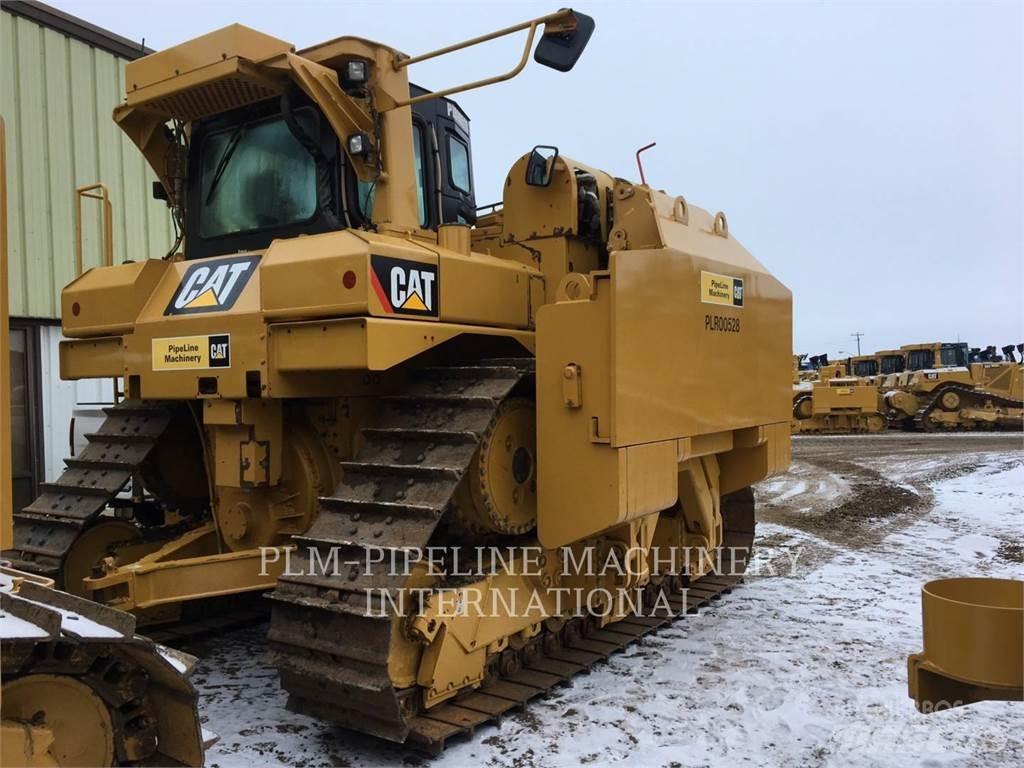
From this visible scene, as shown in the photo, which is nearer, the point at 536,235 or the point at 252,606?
the point at 536,235

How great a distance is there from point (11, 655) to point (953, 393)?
28.8m

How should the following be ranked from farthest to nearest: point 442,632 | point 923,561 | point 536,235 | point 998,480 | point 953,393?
point 953,393 < point 998,480 < point 923,561 < point 536,235 < point 442,632

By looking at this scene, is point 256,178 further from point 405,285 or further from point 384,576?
point 384,576

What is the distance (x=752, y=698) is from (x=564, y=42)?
3.34 metres

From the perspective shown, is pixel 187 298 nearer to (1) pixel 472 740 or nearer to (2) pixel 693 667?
(1) pixel 472 740

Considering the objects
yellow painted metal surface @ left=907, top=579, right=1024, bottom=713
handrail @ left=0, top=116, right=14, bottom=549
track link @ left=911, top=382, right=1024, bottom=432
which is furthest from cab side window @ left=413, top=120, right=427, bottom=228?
track link @ left=911, top=382, right=1024, bottom=432

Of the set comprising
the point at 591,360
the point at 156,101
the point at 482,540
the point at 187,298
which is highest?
the point at 156,101

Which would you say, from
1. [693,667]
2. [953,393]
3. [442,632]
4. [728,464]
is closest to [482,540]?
[442,632]

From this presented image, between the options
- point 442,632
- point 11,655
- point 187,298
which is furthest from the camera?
point 187,298

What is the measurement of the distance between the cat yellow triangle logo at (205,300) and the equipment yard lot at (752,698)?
6.58ft

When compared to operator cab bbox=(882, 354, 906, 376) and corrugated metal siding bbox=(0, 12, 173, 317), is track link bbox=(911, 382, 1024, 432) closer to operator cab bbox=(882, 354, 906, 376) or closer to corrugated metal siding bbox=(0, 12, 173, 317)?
operator cab bbox=(882, 354, 906, 376)

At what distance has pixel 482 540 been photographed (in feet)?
14.8

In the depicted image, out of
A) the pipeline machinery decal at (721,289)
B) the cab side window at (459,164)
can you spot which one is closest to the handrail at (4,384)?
the cab side window at (459,164)

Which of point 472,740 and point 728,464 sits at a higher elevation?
point 728,464
